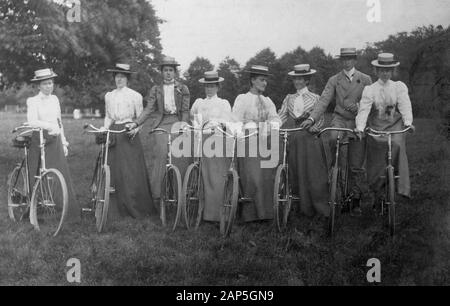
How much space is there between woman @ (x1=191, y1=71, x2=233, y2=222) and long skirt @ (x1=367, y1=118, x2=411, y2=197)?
70.5 inches

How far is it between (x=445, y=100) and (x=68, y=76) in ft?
20.3

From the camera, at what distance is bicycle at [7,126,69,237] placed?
6.06m

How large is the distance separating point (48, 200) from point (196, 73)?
9.61 ft

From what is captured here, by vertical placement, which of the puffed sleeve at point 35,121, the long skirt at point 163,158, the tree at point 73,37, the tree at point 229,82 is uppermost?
the tree at point 73,37

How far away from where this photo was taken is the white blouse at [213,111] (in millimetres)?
6918

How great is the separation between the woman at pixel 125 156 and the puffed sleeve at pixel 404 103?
331cm

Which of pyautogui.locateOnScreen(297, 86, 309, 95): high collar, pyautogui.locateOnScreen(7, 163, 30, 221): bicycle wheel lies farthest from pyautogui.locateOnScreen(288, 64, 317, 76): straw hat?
pyautogui.locateOnScreen(7, 163, 30, 221): bicycle wheel

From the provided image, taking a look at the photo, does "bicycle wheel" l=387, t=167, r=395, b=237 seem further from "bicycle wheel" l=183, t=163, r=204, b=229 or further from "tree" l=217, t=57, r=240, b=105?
"tree" l=217, t=57, r=240, b=105

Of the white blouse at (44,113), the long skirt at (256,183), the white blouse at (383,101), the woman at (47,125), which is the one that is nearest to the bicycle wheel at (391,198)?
the white blouse at (383,101)

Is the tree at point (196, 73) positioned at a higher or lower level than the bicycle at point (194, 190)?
higher

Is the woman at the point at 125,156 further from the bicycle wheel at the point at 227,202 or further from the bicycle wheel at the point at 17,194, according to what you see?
the bicycle wheel at the point at 227,202

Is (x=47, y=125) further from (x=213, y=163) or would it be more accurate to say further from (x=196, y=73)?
(x=196, y=73)

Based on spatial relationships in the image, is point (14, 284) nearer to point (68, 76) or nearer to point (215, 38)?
point (215, 38)
